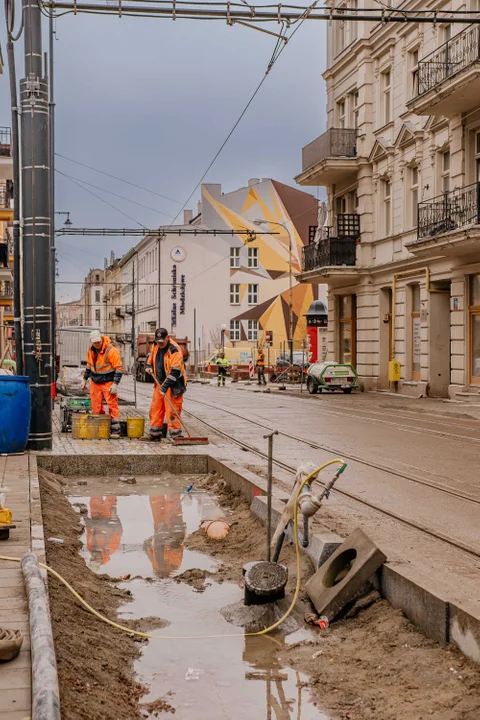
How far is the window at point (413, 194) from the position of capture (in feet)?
95.8

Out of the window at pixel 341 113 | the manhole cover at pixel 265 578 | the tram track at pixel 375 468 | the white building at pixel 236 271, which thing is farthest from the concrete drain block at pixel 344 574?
the white building at pixel 236 271

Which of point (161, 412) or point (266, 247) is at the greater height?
point (266, 247)

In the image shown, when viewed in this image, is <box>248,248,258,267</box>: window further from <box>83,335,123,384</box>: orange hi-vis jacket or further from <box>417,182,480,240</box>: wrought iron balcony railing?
<box>83,335,123,384</box>: orange hi-vis jacket

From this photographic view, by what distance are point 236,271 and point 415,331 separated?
44.6 metres

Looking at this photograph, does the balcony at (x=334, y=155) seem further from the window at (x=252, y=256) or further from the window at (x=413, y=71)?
the window at (x=252, y=256)

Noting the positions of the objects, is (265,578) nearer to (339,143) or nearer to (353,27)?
(339,143)

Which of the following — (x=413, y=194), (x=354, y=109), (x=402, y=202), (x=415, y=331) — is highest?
(x=354, y=109)

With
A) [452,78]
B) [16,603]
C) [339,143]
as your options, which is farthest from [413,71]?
[16,603]

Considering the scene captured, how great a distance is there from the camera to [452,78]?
23.0 meters

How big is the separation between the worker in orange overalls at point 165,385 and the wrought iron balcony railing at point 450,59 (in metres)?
12.6

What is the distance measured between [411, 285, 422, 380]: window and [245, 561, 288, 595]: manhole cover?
2330cm

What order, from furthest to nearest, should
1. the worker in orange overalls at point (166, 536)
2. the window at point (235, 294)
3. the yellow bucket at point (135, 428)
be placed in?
1. the window at point (235, 294)
2. the yellow bucket at point (135, 428)
3. the worker in orange overalls at point (166, 536)

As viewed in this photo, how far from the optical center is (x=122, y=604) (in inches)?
241

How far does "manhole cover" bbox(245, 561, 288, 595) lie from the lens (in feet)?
19.7
